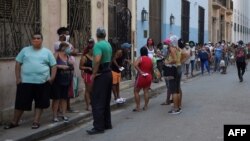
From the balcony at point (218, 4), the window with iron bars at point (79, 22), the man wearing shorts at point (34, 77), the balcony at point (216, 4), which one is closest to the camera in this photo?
the man wearing shorts at point (34, 77)

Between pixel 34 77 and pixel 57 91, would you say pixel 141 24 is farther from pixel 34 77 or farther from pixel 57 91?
pixel 34 77

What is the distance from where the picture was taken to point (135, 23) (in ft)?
65.7

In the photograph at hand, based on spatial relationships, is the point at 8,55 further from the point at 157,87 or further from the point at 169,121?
the point at 157,87

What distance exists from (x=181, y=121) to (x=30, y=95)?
3.11 meters

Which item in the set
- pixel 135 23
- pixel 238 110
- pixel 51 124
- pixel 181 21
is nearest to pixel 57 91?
pixel 51 124

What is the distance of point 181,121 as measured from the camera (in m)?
10.7

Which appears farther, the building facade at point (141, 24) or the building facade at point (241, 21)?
the building facade at point (241, 21)

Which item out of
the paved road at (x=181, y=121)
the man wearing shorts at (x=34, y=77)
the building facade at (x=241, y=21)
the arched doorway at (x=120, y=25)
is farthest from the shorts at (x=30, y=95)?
the building facade at (x=241, y=21)

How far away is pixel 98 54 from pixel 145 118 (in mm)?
2521

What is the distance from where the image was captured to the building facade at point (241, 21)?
55156 mm

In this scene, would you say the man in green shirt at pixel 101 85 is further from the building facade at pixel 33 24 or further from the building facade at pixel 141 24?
the building facade at pixel 141 24

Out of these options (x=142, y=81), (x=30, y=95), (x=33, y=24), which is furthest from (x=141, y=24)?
(x=30, y=95)

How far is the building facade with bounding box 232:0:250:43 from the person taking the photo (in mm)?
55156

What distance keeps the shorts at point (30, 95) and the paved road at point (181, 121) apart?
73 cm
